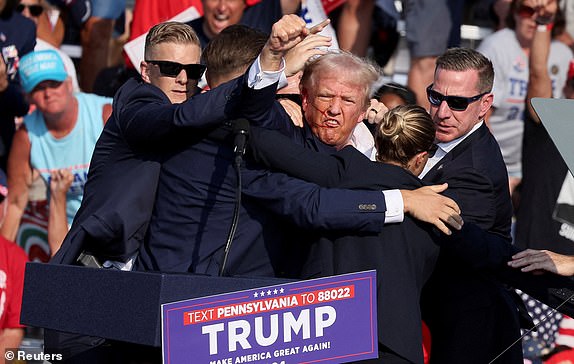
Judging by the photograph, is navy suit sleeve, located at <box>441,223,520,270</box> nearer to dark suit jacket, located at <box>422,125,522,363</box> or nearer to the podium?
dark suit jacket, located at <box>422,125,522,363</box>

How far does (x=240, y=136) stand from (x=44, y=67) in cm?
367

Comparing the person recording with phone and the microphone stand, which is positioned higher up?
the person recording with phone

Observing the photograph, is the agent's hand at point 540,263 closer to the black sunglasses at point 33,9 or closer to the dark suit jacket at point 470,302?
the dark suit jacket at point 470,302

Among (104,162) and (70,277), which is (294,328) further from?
(104,162)

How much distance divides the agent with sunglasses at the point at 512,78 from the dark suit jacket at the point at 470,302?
10.3 ft

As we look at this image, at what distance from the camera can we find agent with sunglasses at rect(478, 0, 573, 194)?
805 cm

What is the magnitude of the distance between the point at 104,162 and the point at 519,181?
3.68m

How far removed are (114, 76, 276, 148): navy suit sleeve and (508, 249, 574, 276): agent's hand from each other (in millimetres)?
1094

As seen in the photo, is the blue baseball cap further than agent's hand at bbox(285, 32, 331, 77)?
Yes

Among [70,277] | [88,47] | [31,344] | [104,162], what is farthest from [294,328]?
[88,47]

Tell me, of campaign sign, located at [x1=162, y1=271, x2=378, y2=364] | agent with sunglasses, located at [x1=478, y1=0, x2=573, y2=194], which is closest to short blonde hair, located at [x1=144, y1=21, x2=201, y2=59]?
campaign sign, located at [x1=162, y1=271, x2=378, y2=364]

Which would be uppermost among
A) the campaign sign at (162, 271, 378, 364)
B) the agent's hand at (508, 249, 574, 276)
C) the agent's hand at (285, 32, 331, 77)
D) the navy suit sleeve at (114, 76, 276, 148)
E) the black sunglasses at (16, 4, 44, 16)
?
the black sunglasses at (16, 4, 44, 16)

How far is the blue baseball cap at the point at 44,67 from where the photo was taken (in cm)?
748

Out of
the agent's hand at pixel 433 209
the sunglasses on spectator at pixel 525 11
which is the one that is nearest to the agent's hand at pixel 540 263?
the agent's hand at pixel 433 209
